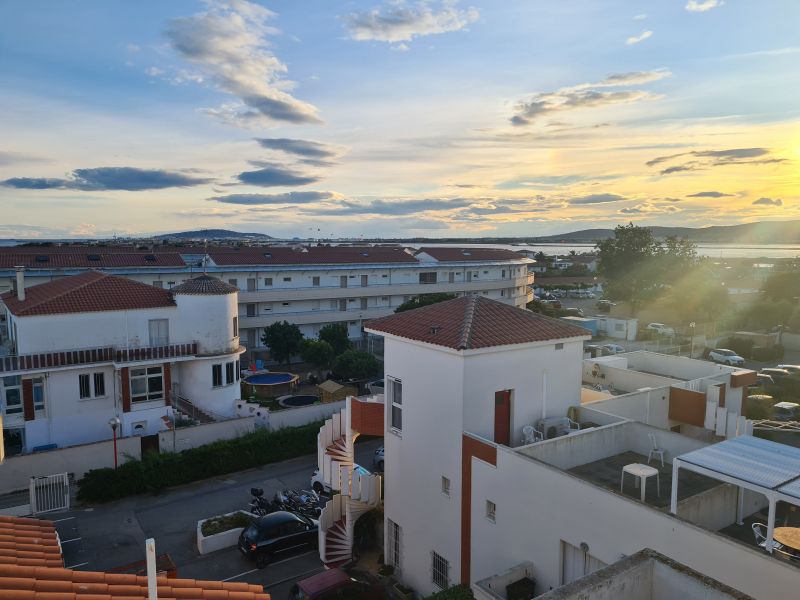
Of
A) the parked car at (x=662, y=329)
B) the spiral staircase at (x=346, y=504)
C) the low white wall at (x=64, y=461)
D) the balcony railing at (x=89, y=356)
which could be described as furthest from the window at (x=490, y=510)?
the parked car at (x=662, y=329)

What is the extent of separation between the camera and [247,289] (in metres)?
48.8

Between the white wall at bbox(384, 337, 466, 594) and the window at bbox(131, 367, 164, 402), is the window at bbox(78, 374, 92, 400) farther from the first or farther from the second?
the white wall at bbox(384, 337, 466, 594)

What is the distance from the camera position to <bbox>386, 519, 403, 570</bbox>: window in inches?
680

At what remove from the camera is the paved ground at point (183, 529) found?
17891 millimetres

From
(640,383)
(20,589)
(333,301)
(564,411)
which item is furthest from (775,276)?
(20,589)

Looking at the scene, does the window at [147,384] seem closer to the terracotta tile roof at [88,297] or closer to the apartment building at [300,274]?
the terracotta tile roof at [88,297]

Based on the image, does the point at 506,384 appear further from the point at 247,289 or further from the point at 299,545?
the point at 247,289

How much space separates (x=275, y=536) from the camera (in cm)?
1838

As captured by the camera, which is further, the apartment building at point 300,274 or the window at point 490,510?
the apartment building at point 300,274

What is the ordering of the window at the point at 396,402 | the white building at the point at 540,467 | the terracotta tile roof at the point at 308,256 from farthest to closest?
the terracotta tile roof at the point at 308,256, the window at the point at 396,402, the white building at the point at 540,467

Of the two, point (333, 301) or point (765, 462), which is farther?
point (333, 301)

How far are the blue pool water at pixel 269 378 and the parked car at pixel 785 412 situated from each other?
2801 centimetres

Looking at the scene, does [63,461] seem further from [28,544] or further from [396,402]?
[28,544]

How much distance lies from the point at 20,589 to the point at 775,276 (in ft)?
268
